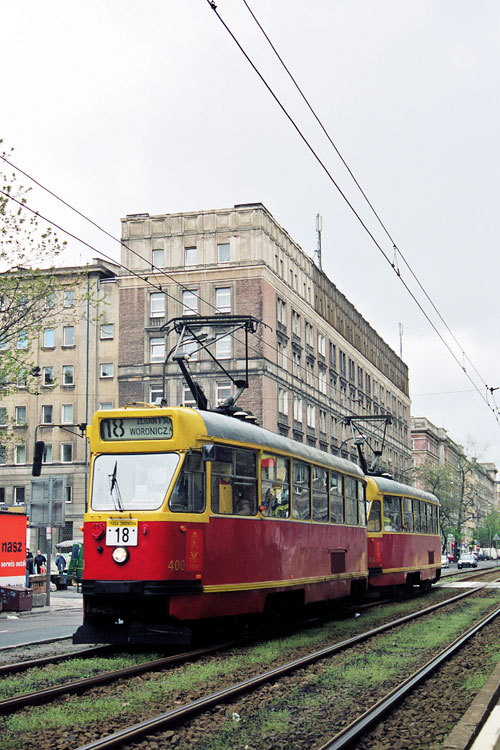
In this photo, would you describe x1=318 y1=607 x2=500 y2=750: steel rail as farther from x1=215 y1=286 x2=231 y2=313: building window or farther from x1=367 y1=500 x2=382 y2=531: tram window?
x1=215 y1=286 x2=231 y2=313: building window

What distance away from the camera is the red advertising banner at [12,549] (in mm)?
24109

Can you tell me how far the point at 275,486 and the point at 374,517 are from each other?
10.1 metres

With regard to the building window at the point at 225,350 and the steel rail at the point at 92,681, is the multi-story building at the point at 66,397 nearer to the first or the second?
the building window at the point at 225,350

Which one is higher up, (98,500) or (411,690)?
(98,500)

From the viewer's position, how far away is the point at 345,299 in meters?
75.4

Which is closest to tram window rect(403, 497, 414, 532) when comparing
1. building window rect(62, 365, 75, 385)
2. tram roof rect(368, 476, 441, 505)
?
tram roof rect(368, 476, 441, 505)

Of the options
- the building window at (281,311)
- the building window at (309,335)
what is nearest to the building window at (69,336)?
→ the building window at (281,311)

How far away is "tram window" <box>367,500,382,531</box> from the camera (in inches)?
974

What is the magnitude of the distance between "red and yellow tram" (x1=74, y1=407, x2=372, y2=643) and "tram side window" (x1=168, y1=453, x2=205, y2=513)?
1 centimetres

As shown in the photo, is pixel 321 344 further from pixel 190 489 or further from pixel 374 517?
pixel 190 489

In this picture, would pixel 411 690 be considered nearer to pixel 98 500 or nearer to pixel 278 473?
pixel 98 500

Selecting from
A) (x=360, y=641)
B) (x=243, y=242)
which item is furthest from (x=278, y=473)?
(x=243, y=242)

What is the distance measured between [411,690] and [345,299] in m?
66.2

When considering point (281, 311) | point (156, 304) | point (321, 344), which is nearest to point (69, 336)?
point (156, 304)
